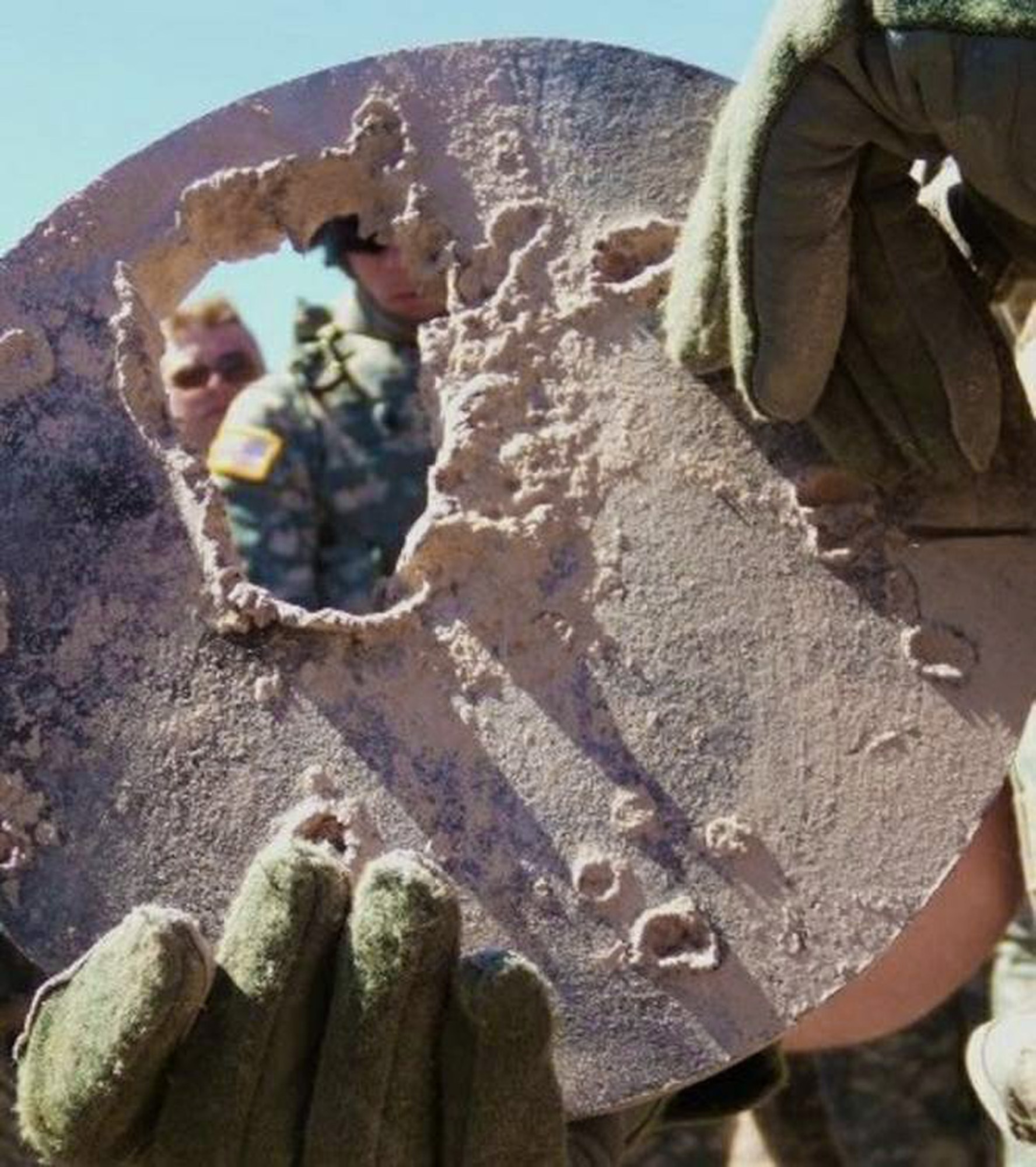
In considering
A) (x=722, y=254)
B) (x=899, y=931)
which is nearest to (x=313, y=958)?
(x=899, y=931)

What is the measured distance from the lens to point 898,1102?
12.5ft

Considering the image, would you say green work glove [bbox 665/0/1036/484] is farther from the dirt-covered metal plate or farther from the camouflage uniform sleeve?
the camouflage uniform sleeve

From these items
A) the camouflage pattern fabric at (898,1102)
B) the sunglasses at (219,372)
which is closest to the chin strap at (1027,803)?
the camouflage pattern fabric at (898,1102)

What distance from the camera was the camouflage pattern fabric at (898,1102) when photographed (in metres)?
3.72

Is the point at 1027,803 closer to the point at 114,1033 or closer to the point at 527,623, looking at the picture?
the point at 527,623

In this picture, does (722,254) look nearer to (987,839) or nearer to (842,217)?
(842,217)

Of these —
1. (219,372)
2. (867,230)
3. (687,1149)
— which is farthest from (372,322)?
(867,230)

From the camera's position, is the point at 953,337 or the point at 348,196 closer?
the point at 953,337

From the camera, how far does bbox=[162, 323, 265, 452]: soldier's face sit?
4.59 meters

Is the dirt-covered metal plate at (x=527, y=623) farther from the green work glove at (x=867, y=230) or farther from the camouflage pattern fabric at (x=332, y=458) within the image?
the camouflage pattern fabric at (x=332, y=458)

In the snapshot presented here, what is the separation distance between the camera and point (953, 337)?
2.20 meters

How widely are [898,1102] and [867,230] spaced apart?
1.88 meters

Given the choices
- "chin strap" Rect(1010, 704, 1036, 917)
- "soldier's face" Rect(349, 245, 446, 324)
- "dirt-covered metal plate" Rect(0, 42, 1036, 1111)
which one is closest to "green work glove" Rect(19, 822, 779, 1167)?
"dirt-covered metal plate" Rect(0, 42, 1036, 1111)

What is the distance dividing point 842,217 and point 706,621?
34cm
